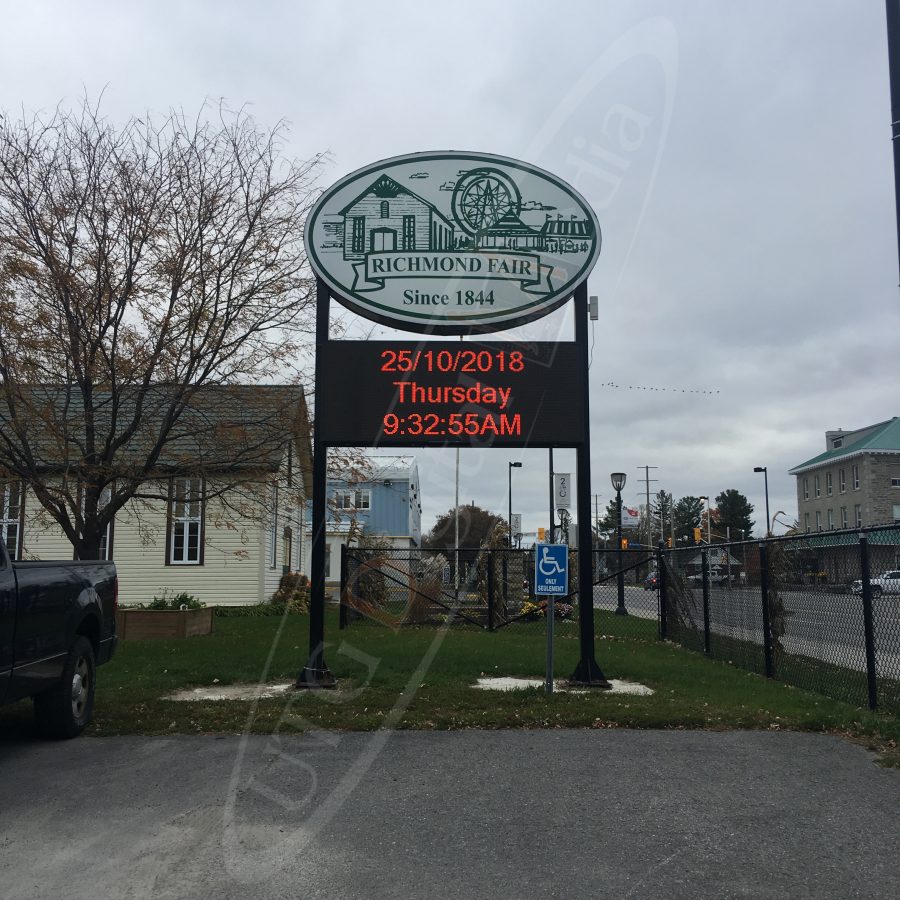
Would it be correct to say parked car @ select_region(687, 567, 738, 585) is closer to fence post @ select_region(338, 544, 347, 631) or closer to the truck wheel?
fence post @ select_region(338, 544, 347, 631)

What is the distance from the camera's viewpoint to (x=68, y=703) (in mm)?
7199

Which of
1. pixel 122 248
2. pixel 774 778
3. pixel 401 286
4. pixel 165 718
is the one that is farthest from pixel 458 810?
pixel 122 248

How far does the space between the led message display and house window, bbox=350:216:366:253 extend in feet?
4.37

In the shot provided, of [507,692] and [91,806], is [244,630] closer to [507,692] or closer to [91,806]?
[507,692]

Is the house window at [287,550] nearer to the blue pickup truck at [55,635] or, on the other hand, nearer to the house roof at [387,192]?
the house roof at [387,192]

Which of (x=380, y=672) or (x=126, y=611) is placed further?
(x=126, y=611)

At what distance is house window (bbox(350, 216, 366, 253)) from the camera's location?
1041 centimetres

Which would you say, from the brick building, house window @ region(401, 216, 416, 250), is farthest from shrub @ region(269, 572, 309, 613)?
the brick building

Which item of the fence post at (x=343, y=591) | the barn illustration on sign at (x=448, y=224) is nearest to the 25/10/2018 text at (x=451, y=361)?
the barn illustration on sign at (x=448, y=224)

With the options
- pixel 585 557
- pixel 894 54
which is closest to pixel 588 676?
pixel 585 557

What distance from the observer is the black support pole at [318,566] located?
9641mm

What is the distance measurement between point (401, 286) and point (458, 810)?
256 inches

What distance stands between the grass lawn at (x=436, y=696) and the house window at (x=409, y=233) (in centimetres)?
508

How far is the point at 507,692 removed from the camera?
362 inches
